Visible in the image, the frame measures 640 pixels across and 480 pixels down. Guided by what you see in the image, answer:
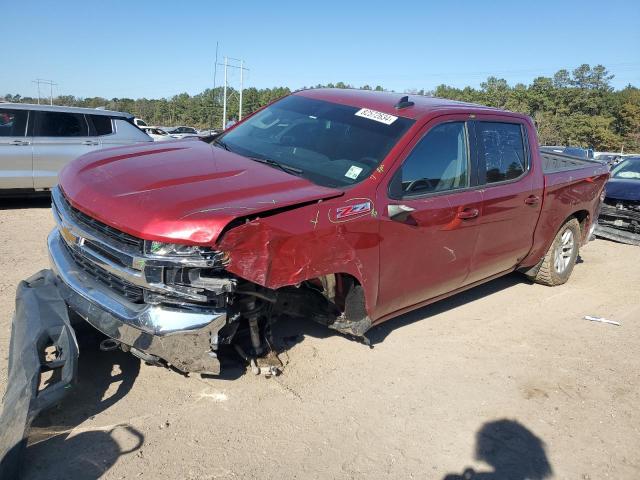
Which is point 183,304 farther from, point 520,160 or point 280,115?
point 520,160

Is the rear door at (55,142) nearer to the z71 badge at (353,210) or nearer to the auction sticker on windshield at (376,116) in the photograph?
the auction sticker on windshield at (376,116)

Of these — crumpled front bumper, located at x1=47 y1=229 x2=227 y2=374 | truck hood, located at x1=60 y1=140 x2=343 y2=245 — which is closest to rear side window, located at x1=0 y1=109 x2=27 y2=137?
truck hood, located at x1=60 y1=140 x2=343 y2=245

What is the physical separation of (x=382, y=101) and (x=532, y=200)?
1860mm

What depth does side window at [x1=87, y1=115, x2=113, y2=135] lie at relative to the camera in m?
9.38

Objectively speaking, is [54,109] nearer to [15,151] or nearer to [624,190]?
[15,151]

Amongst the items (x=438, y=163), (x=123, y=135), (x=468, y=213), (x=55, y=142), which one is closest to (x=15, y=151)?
(x=55, y=142)

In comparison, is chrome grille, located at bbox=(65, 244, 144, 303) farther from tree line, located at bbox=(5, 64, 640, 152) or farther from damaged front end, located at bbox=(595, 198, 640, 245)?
tree line, located at bbox=(5, 64, 640, 152)

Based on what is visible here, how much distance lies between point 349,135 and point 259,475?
2.42 metres

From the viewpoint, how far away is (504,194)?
464 centimetres

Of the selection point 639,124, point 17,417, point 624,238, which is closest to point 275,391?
point 17,417

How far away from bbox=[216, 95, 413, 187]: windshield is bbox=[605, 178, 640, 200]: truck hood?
721cm

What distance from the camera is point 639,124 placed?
235 feet

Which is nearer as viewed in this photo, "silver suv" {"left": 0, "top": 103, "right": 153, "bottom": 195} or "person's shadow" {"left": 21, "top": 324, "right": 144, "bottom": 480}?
"person's shadow" {"left": 21, "top": 324, "right": 144, "bottom": 480}

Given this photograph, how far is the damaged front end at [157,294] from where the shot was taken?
2.79m
